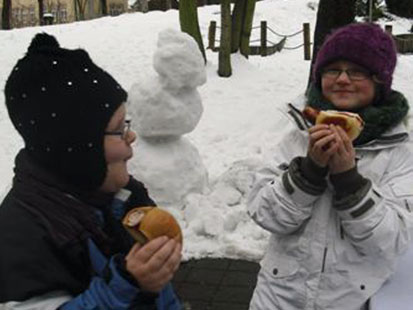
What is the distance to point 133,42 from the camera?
582 inches

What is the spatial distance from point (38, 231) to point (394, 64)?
5.09ft

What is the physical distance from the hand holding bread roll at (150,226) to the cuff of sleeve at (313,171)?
27.9 inches

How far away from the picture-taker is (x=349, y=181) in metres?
2.21

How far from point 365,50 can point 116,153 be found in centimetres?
113

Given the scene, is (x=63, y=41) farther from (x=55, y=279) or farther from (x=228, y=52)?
(x=55, y=279)

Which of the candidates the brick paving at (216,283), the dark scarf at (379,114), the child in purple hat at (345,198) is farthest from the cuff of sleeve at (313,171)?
the brick paving at (216,283)

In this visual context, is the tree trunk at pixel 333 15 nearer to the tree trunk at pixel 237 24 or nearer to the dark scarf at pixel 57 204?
the tree trunk at pixel 237 24

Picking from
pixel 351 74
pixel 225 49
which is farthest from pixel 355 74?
pixel 225 49

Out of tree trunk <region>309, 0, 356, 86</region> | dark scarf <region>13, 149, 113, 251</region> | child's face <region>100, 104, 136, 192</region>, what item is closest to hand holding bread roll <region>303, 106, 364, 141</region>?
child's face <region>100, 104, 136, 192</region>

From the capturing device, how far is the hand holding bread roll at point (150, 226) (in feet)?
Answer: 5.41

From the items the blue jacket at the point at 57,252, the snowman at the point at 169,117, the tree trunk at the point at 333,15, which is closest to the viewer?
the blue jacket at the point at 57,252

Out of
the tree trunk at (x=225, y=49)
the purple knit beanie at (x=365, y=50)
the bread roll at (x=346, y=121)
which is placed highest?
the purple knit beanie at (x=365, y=50)

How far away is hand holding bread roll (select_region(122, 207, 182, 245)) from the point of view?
1.65 m

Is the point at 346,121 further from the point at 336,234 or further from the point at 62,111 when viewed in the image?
the point at 62,111
